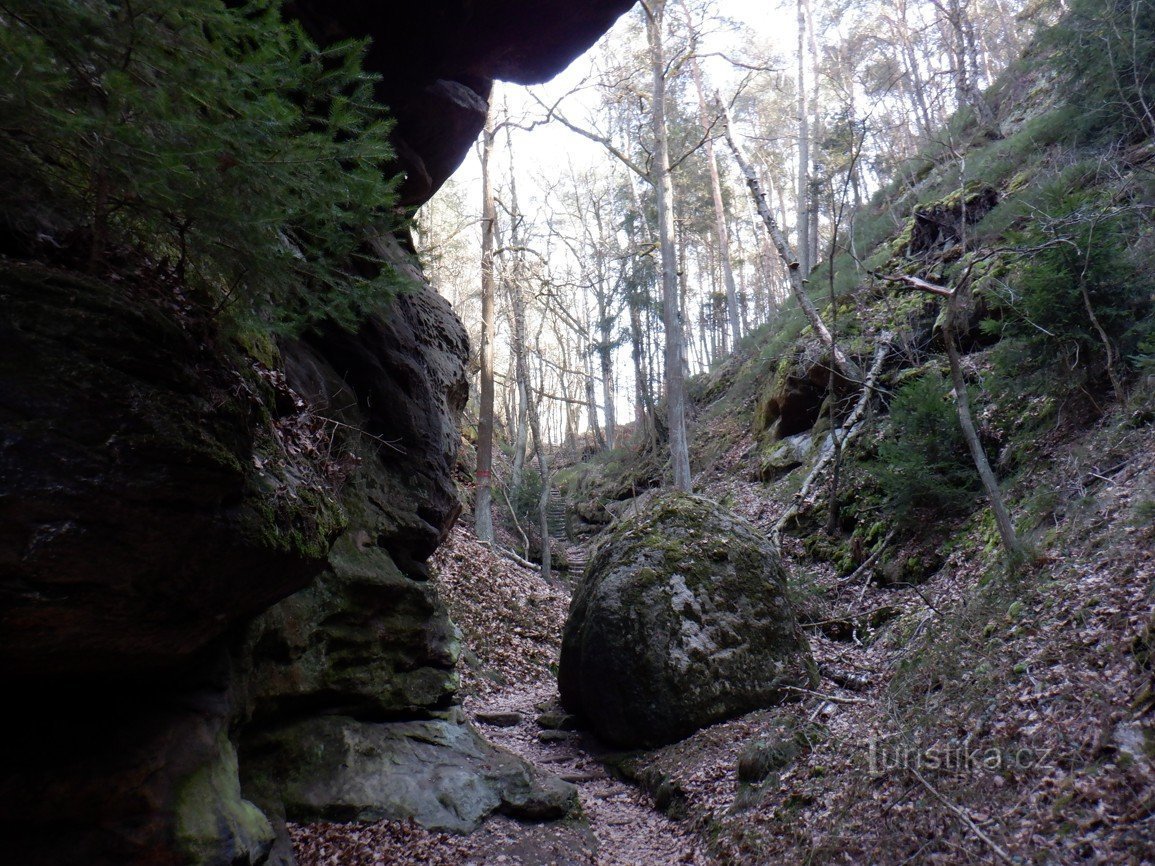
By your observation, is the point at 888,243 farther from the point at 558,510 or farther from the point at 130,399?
the point at 130,399

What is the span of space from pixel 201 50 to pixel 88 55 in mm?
492

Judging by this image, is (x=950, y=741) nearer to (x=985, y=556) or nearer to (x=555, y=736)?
(x=985, y=556)

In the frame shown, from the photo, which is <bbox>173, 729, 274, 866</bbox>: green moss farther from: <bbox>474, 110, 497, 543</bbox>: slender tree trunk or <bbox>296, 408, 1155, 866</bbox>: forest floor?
<bbox>474, 110, 497, 543</bbox>: slender tree trunk

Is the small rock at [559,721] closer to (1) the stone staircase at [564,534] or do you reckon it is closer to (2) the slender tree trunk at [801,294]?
(2) the slender tree trunk at [801,294]

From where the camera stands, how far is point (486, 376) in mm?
15797

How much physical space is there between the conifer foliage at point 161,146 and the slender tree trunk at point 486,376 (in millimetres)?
11145

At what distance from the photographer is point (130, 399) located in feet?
9.51

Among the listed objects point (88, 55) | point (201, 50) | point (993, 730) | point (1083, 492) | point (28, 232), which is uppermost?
point (201, 50)

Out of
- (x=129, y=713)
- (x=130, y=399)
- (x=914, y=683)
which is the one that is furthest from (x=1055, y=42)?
(x=129, y=713)

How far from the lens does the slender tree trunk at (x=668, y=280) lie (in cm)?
1387

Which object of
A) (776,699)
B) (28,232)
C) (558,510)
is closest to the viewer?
(28,232)

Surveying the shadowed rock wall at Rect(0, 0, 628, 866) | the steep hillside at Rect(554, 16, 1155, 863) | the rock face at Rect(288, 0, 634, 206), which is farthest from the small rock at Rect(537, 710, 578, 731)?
the rock face at Rect(288, 0, 634, 206)

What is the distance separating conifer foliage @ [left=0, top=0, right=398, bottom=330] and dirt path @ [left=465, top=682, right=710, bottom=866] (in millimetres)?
5132

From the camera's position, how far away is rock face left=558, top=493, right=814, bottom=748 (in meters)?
7.27
